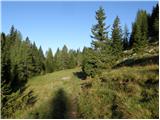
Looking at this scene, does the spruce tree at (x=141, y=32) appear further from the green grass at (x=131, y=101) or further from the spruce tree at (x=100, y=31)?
the green grass at (x=131, y=101)

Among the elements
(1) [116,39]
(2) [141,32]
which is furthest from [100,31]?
(2) [141,32]

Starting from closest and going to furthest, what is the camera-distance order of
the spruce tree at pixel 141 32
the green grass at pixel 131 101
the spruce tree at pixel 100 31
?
1. the green grass at pixel 131 101
2. the spruce tree at pixel 100 31
3. the spruce tree at pixel 141 32

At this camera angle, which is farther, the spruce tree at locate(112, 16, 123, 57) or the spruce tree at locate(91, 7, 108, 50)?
the spruce tree at locate(112, 16, 123, 57)

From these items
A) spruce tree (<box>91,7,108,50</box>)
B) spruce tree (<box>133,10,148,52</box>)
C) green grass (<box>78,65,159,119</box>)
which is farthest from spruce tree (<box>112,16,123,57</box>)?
green grass (<box>78,65,159,119</box>)

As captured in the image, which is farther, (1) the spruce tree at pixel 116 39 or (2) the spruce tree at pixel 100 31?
(1) the spruce tree at pixel 116 39

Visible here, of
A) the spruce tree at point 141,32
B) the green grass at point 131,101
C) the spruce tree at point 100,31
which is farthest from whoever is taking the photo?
the spruce tree at point 141,32

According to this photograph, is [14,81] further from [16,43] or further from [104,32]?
[104,32]

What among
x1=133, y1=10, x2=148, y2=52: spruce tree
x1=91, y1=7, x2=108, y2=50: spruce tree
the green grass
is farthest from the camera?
x1=133, y1=10, x2=148, y2=52: spruce tree

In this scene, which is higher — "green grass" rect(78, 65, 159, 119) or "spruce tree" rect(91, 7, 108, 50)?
"spruce tree" rect(91, 7, 108, 50)

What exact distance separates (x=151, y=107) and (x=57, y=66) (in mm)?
103584

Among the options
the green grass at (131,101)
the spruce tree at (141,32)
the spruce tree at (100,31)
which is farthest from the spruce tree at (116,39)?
the green grass at (131,101)

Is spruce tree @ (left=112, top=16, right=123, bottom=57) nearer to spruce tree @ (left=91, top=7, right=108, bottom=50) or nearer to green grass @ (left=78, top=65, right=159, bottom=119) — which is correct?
spruce tree @ (left=91, top=7, right=108, bottom=50)

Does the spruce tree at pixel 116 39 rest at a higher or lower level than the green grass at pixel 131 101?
higher

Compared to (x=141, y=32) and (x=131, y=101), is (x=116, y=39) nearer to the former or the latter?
(x=141, y=32)
